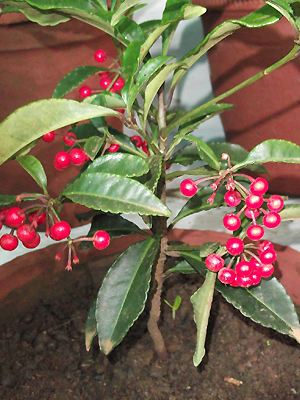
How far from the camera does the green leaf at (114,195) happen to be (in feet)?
1.96

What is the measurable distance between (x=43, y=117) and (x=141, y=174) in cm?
12

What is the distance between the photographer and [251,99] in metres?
1.26

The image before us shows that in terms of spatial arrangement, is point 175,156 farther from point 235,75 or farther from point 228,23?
point 235,75

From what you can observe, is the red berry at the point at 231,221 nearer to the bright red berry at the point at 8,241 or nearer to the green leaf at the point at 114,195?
the green leaf at the point at 114,195

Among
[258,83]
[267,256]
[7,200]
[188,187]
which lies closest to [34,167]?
[7,200]

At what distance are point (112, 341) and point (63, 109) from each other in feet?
1.07

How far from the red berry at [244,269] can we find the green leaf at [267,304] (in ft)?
0.34

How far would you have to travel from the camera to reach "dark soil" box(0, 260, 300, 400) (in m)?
0.96

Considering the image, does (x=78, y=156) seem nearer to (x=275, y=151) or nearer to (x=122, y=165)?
(x=122, y=165)

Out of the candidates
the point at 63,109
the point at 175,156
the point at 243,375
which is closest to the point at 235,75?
the point at 175,156

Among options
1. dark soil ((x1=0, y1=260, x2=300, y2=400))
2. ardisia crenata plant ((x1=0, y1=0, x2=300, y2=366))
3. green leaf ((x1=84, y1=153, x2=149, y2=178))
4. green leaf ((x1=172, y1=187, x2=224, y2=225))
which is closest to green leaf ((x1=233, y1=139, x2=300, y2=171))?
ardisia crenata plant ((x1=0, y1=0, x2=300, y2=366))

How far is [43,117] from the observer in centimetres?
58

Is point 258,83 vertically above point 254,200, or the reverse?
point 254,200

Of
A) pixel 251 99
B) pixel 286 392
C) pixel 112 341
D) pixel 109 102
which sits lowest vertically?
pixel 286 392
